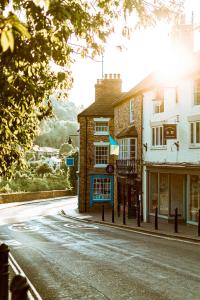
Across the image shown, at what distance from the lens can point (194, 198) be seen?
26547mm

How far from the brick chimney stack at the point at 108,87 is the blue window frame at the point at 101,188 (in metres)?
7.55

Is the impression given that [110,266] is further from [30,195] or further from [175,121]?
[30,195]

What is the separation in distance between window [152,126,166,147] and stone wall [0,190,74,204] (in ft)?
100

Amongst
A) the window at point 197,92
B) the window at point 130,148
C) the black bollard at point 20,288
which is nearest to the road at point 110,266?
the black bollard at point 20,288

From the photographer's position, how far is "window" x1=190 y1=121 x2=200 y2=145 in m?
25.8

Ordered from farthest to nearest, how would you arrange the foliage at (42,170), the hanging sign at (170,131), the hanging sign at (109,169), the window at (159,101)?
the foliage at (42,170), the hanging sign at (109,169), the window at (159,101), the hanging sign at (170,131)

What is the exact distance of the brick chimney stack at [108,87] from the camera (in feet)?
150

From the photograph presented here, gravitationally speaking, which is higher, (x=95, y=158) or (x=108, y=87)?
(x=108, y=87)

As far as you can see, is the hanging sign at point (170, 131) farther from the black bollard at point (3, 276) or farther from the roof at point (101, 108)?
the black bollard at point (3, 276)

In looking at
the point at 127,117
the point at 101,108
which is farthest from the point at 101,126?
the point at 127,117

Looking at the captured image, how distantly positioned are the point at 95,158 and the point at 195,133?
1884cm

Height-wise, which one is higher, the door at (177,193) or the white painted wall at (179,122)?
the white painted wall at (179,122)

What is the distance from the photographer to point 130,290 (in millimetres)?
10680

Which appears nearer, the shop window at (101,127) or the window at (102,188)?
the window at (102,188)
